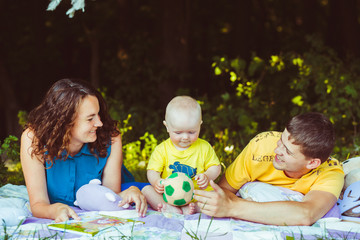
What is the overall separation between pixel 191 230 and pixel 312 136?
3.54 feet

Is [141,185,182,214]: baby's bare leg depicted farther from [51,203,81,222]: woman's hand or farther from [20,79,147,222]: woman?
[51,203,81,222]: woman's hand

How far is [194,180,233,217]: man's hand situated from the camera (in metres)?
3.00

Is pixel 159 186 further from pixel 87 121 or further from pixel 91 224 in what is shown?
pixel 87 121

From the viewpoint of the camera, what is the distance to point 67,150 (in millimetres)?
3395

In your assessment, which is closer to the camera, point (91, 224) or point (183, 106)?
point (91, 224)

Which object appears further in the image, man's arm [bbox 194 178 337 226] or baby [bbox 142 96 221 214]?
baby [bbox 142 96 221 214]

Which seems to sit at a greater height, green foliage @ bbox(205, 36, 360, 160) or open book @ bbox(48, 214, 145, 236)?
green foliage @ bbox(205, 36, 360, 160)

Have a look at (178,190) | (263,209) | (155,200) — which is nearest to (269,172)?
(263,209)

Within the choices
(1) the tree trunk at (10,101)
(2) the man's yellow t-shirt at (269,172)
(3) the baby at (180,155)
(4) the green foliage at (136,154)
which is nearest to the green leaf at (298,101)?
(4) the green foliage at (136,154)

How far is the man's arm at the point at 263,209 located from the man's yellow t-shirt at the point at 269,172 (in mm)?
227

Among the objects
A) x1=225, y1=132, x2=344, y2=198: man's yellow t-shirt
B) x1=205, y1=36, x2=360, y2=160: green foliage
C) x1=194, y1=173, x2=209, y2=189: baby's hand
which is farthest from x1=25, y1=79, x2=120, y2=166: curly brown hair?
x1=205, y1=36, x2=360, y2=160: green foliage

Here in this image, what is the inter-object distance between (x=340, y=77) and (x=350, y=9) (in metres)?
2.70

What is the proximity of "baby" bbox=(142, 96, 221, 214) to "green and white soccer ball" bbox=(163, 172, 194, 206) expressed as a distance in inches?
3.5

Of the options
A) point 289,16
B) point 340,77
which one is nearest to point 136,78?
point 340,77
